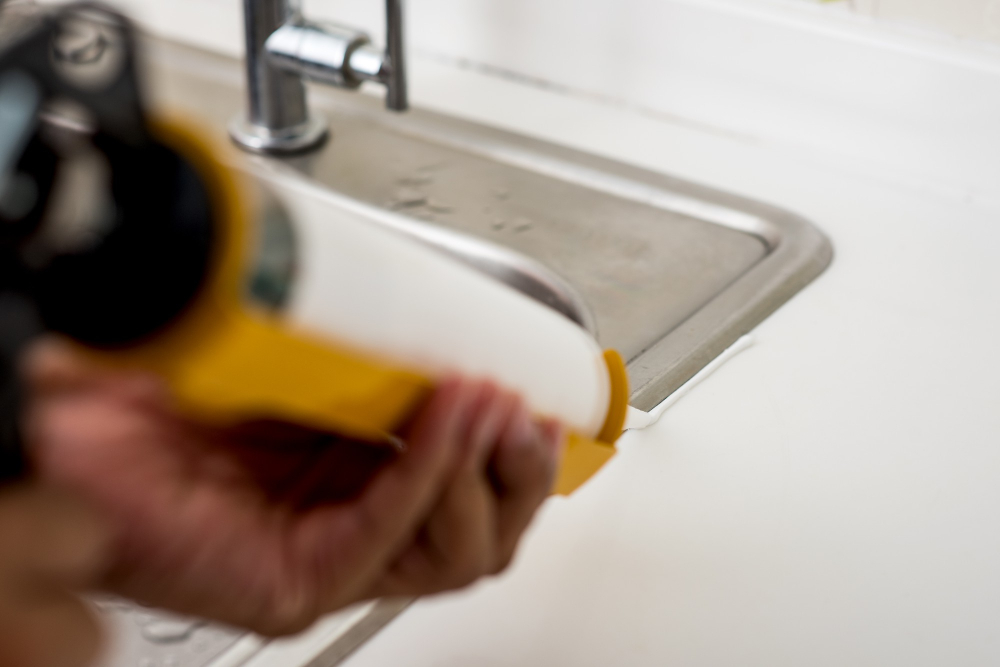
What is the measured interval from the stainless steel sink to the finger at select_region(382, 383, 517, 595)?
0.77 feet

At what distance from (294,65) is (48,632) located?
2.02 ft

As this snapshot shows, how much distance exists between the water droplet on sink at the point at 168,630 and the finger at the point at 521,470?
177mm

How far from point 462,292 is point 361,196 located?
0.53 meters

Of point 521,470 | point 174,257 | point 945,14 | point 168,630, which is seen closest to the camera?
point 174,257

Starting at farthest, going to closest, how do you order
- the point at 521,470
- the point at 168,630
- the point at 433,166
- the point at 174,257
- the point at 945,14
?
the point at 433,166 < the point at 945,14 < the point at 168,630 < the point at 521,470 < the point at 174,257

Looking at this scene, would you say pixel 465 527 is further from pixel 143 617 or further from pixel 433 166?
pixel 433 166

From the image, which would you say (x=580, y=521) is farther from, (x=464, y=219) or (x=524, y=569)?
(x=464, y=219)

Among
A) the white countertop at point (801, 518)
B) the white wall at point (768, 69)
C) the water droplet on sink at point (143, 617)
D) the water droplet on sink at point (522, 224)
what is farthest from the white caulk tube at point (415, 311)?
the white wall at point (768, 69)

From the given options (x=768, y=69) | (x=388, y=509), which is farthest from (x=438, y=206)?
(x=388, y=509)

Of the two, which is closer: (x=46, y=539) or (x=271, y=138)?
(x=46, y=539)

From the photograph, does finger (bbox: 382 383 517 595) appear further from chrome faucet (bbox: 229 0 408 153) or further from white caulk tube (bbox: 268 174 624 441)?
chrome faucet (bbox: 229 0 408 153)

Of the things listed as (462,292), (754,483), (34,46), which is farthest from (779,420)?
(34,46)

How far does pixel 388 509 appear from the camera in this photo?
303 millimetres

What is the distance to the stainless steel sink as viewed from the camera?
2.14 feet
